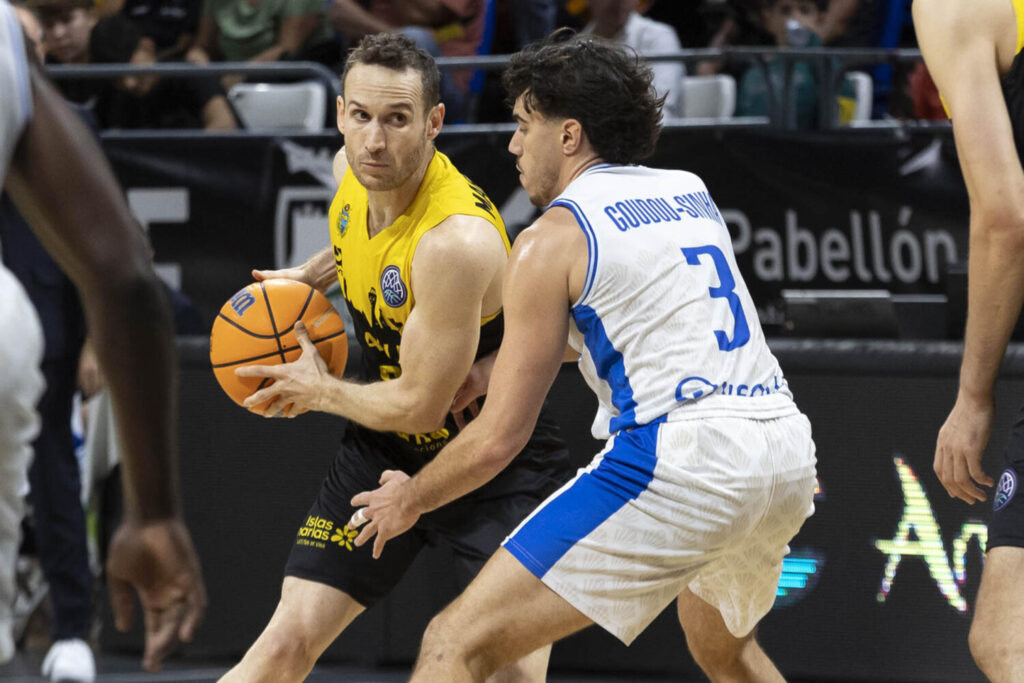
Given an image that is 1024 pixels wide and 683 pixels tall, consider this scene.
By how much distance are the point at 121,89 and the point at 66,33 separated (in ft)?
1.63

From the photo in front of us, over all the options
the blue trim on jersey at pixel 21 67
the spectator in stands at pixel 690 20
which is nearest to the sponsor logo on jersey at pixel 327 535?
the blue trim on jersey at pixel 21 67

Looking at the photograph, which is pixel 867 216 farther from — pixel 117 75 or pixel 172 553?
pixel 172 553

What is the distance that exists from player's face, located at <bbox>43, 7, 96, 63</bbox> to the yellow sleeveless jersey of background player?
12.4 ft

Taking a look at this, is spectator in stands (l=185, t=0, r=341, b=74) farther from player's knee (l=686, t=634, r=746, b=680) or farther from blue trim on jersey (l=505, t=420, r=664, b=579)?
blue trim on jersey (l=505, t=420, r=664, b=579)

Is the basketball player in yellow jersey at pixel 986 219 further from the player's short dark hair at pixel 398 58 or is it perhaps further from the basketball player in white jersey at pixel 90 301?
the basketball player in white jersey at pixel 90 301

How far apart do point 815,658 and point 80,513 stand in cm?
278

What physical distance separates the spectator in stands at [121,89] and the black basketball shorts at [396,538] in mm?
4007

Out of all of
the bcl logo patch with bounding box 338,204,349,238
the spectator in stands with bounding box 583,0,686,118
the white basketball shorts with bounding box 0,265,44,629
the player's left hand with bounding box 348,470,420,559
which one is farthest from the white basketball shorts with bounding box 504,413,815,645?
the spectator in stands with bounding box 583,0,686,118

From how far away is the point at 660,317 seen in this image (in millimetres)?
3172

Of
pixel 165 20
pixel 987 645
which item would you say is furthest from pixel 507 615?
pixel 165 20

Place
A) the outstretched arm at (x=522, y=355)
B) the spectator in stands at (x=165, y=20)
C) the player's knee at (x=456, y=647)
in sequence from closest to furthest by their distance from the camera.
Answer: the player's knee at (x=456, y=647) < the outstretched arm at (x=522, y=355) < the spectator in stands at (x=165, y=20)

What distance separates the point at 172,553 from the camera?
1815 millimetres

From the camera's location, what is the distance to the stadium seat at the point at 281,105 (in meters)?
7.22

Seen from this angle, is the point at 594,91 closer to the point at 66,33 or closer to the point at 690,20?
the point at 66,33
